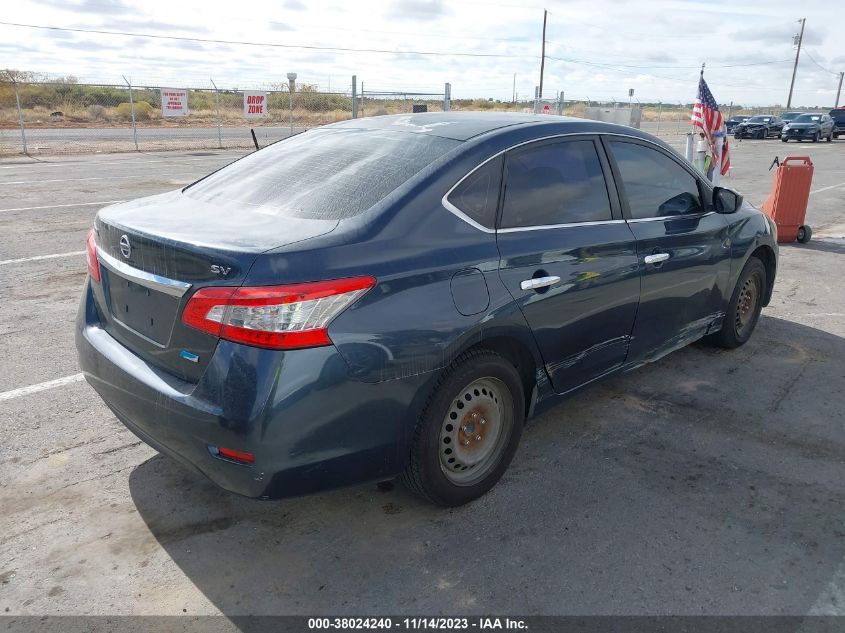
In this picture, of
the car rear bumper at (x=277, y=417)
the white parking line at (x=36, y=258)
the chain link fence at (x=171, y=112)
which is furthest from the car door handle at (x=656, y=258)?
the chain link fence at (x=171, y=112)

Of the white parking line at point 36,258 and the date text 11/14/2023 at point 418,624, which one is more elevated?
the white parking line at point 36,258

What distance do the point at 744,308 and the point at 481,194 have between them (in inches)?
123

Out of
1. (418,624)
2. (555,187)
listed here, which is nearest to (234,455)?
(418,624)

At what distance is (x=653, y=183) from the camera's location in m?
4.18

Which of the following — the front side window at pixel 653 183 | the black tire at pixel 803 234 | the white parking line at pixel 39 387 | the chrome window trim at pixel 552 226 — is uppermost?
the front side window at pixel 653 183

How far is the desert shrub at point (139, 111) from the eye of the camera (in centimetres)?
4203

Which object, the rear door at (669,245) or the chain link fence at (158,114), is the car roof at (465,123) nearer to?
the rear door at (669,245)

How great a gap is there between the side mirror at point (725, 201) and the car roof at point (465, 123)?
0.94 m

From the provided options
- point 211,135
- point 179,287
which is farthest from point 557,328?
point 211,135

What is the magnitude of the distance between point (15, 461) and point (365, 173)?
89.7 inches

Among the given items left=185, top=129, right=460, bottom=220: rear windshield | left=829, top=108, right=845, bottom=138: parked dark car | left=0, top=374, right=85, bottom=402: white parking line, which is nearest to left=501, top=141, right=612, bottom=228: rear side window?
left=185, top=129, right=460, bottom=220: rear windshield

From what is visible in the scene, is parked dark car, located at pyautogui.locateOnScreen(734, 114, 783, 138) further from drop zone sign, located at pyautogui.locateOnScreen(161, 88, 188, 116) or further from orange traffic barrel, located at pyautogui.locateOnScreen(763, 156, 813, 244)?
orange traffic barrel, located at pyautogui.locateOnScreen(763, 156, 813, 244)

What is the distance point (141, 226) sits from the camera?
9.53 feet

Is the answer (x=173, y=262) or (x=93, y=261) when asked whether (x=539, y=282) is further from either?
(x=93, y=261)
